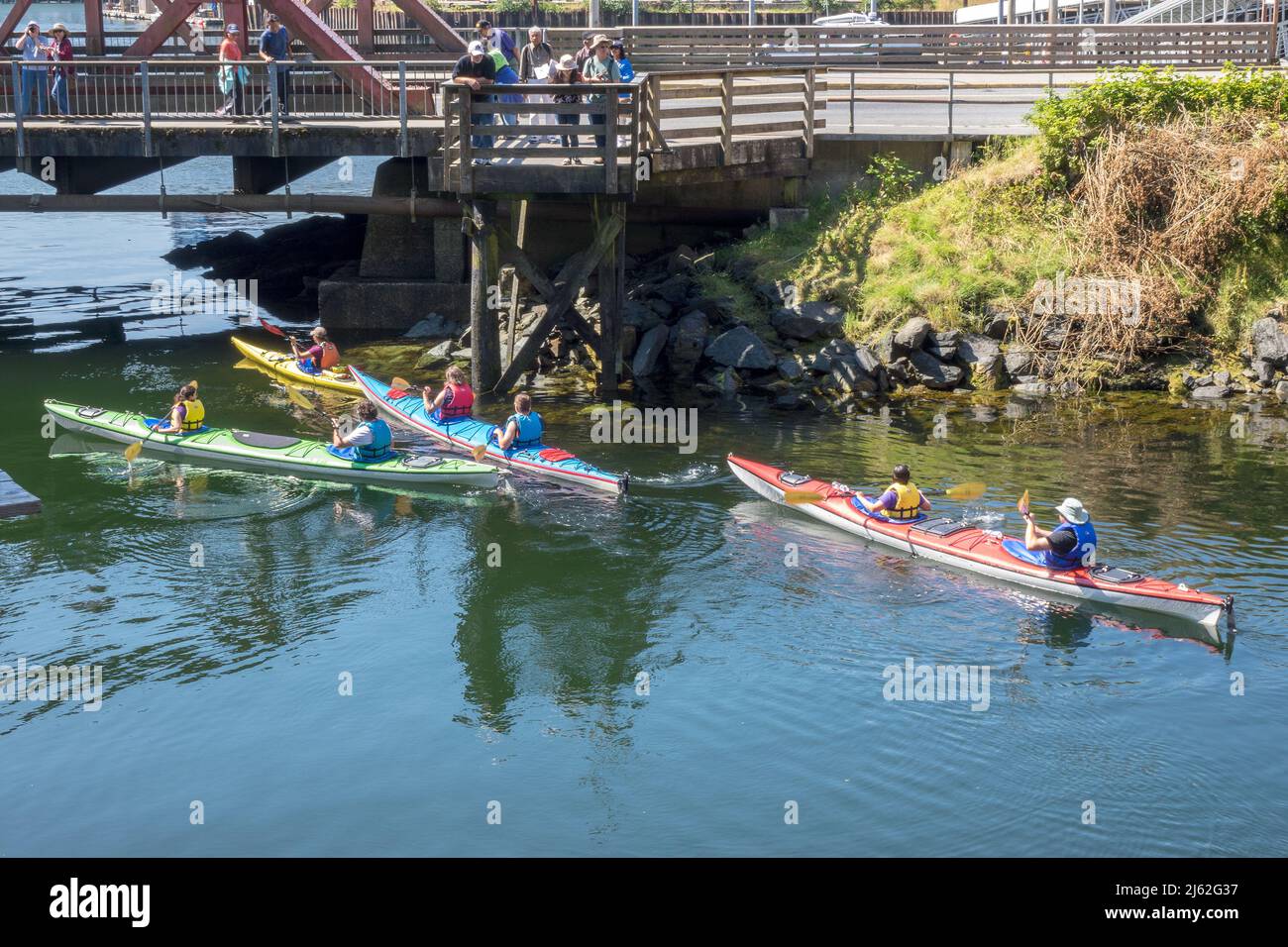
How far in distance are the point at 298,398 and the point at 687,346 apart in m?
6.13

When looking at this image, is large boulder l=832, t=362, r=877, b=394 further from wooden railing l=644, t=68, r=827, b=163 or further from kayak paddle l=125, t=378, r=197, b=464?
kayak paddle l=125, t=378, r=197, b=464

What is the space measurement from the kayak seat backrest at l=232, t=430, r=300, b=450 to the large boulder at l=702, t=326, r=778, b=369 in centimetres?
682

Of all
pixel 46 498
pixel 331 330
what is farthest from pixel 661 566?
pixel 331 330

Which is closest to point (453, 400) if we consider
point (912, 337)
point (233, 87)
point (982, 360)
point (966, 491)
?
point (912, 337)

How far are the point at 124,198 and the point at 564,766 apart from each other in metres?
16.3

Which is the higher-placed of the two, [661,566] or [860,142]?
[860,142]

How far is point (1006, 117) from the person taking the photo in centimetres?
2631

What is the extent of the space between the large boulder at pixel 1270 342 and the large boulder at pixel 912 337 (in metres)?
4.98

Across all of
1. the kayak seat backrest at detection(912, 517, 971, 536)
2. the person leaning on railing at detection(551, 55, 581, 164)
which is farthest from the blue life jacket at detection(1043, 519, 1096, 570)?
the person leaning on railing at detection(551, 55, 581, 164)

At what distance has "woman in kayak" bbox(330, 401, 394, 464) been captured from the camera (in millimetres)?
18219

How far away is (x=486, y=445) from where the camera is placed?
737 inches

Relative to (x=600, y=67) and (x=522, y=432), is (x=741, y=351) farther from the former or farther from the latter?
(x=522, y=432)

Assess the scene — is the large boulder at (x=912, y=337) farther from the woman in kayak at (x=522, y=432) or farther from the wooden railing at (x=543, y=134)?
the woman in kayak at (x=522, y=432)

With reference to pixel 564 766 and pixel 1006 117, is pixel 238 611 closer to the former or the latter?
pixel 564 766
